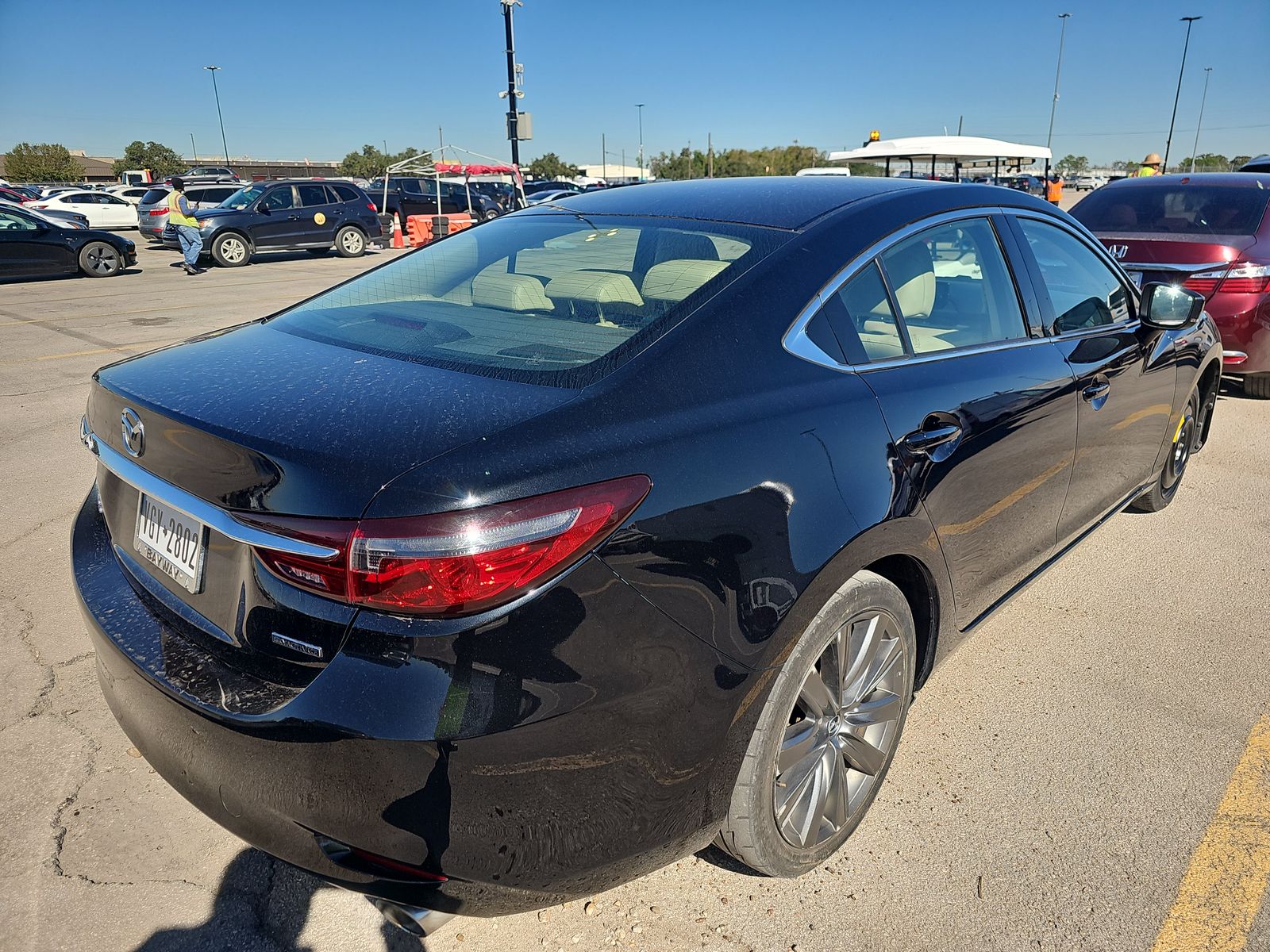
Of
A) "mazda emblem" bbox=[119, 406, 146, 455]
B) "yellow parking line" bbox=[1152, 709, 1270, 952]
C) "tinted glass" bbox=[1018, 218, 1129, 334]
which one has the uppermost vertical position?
"tinted glass" bbox=[1018, 218, 1129, 334]

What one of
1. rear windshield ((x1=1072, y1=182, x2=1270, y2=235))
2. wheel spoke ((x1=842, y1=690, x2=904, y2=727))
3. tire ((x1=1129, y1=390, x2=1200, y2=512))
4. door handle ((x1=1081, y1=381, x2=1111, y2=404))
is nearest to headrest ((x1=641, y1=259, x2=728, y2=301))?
wheel spoke ((x1=842, y1=690, x2=904, y2=727))

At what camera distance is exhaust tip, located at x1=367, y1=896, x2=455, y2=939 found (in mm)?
1608

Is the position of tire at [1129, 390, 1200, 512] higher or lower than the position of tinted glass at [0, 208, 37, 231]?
lower

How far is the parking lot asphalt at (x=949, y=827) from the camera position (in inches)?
81.5

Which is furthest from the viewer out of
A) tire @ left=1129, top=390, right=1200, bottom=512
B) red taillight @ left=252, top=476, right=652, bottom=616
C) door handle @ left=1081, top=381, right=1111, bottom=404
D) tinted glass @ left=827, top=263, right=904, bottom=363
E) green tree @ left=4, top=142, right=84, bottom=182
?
green tree @ left=4, top=142, right=84, bottom=182

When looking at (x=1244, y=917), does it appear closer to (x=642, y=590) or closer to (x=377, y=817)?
(x=642, y=590)

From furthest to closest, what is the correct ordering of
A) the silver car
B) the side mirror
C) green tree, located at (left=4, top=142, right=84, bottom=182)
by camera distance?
green tree, located at (left=4, top=142, right=84, bottom=182)
the silver car
the side mirror

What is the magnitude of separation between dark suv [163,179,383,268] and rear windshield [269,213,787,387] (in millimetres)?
17244

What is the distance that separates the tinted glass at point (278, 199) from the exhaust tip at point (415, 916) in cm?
1978

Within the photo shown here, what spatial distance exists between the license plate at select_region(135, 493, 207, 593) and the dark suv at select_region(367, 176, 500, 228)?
1002 inches

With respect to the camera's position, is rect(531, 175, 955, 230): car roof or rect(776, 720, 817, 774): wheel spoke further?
rect(531, 175, 955, 230): car roof

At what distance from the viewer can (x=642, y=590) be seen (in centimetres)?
161

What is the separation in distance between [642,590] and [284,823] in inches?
31.3

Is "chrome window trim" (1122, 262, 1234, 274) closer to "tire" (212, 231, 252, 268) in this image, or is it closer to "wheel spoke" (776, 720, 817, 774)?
"wheel spoke" (776, 720, 817, 774)
